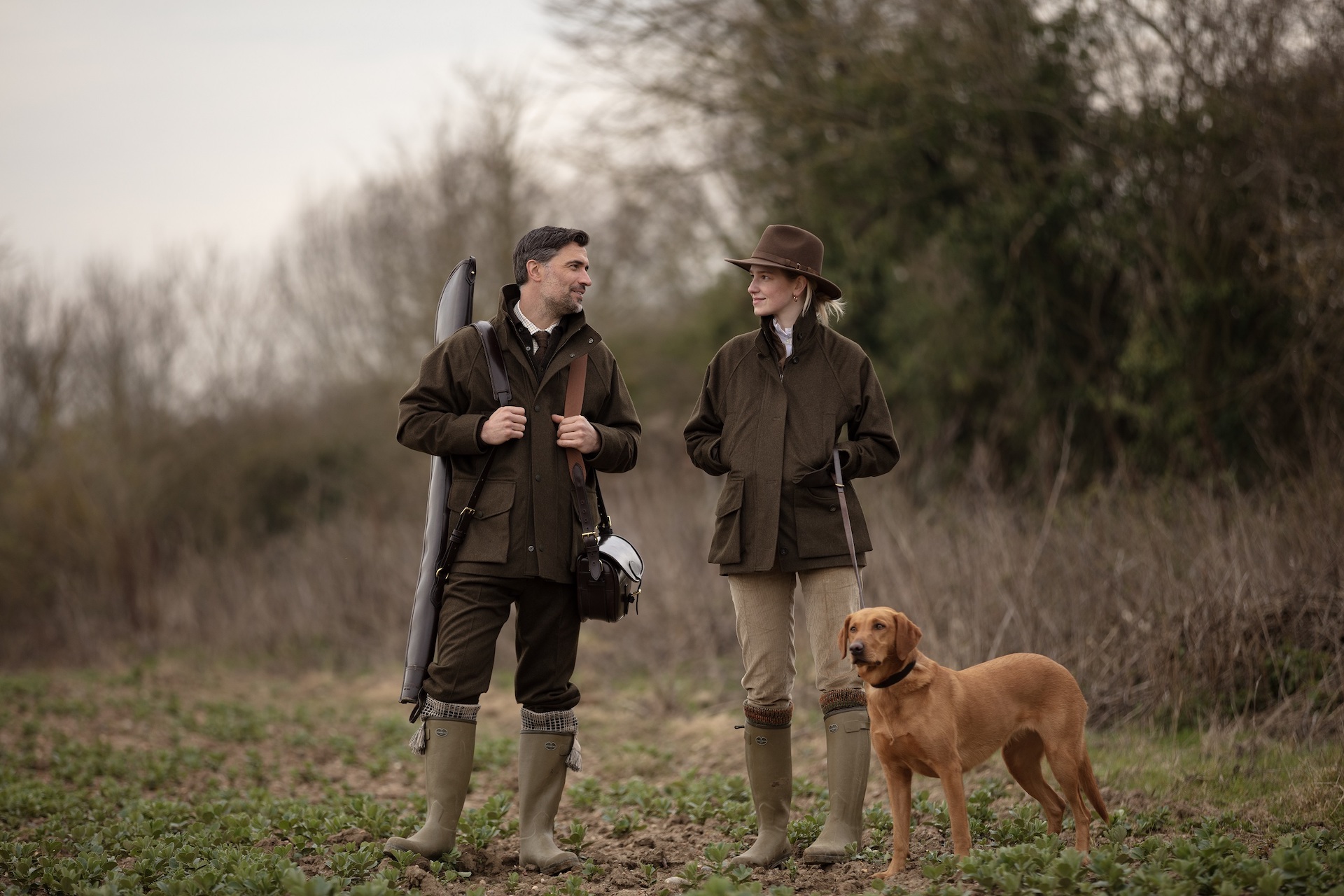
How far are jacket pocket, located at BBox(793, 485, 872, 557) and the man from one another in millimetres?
814

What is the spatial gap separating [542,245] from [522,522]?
117cm

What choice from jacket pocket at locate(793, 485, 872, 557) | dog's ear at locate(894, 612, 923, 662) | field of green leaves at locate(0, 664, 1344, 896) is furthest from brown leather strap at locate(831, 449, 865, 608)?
field of green leaves at locate(0, 664, 1344, 896)

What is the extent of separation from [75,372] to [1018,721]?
2091 cm

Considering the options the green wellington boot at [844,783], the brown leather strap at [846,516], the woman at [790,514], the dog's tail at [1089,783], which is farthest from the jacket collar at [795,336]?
the dog's tail at [1089,783]

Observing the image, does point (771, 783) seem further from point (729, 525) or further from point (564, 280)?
point (564, 280)

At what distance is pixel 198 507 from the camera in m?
21.4

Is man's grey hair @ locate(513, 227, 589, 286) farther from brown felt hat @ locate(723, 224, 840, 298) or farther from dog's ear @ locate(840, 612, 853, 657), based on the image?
dog's ear @ locate(840, 612, 853, 657)

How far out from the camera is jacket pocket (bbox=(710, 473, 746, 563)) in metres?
4.84

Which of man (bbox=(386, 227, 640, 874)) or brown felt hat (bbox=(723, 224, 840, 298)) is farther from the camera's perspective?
brown felt hat (bbox=(723, 224, 840, 298))

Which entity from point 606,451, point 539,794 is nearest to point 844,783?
point 539,794

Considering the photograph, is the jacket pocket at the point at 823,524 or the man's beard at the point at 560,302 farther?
the man's beard at the point at 560,302

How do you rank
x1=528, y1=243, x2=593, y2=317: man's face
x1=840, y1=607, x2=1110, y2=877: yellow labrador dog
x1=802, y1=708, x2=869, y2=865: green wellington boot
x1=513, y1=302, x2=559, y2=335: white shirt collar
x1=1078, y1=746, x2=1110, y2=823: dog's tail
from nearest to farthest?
1. x1=840, y1=607, x2=1110, y2=877: yellow labrador dog
2. x1=1078, y1=746, x2=1110, y2=823: dog's tail
3. x1=802, y1=708, x2=869, y2=865: green wellington boot
4. x1=528, y1=243, x2=593, y2=317: man's face
5. x1=513, y1=302, x2=559, y2=335: white shirt collar

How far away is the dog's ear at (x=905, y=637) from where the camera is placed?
4.36 m

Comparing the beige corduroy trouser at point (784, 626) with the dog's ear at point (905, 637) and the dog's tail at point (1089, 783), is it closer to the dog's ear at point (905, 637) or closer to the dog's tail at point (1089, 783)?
the dog's ear at point (905, 637)
